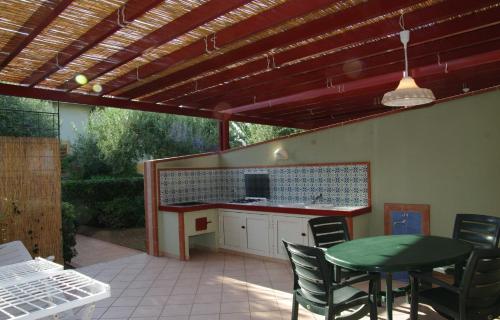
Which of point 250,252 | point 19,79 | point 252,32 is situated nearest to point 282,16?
point 252,32

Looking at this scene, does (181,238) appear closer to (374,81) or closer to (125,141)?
(374,81)

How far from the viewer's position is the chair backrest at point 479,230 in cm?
343

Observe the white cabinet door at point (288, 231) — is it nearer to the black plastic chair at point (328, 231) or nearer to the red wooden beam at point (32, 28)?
the black plastic chair at point (328, 231)

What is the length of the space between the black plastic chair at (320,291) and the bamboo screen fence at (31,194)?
12.6 ft

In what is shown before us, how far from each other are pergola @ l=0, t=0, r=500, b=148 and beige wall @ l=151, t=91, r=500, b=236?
2.15 feet

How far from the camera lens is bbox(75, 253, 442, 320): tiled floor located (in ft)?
12.6

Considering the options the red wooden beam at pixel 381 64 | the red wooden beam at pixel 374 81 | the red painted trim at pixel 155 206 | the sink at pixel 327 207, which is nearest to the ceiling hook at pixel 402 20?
the red wooden beam at pixel 381 64

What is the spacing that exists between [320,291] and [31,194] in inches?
163

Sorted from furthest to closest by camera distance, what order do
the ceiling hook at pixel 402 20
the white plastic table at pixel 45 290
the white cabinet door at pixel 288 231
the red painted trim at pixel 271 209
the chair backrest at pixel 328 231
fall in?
the white cabinet door at pixel 288 231, the red painted trim at pixel 271 209, the chair backrest at pixel 328 231, the ceiling hook at pixel 402 20, the white plastic table at pixel 45 290

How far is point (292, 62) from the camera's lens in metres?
4.57

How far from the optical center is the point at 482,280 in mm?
2473

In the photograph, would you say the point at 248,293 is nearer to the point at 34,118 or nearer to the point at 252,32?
the point at 252,32

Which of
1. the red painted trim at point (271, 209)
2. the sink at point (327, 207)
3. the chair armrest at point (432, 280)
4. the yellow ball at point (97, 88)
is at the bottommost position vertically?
the chair armrest at point (432, 280)

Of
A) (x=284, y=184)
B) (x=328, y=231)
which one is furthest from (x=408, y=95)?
(x=284, y=184)
